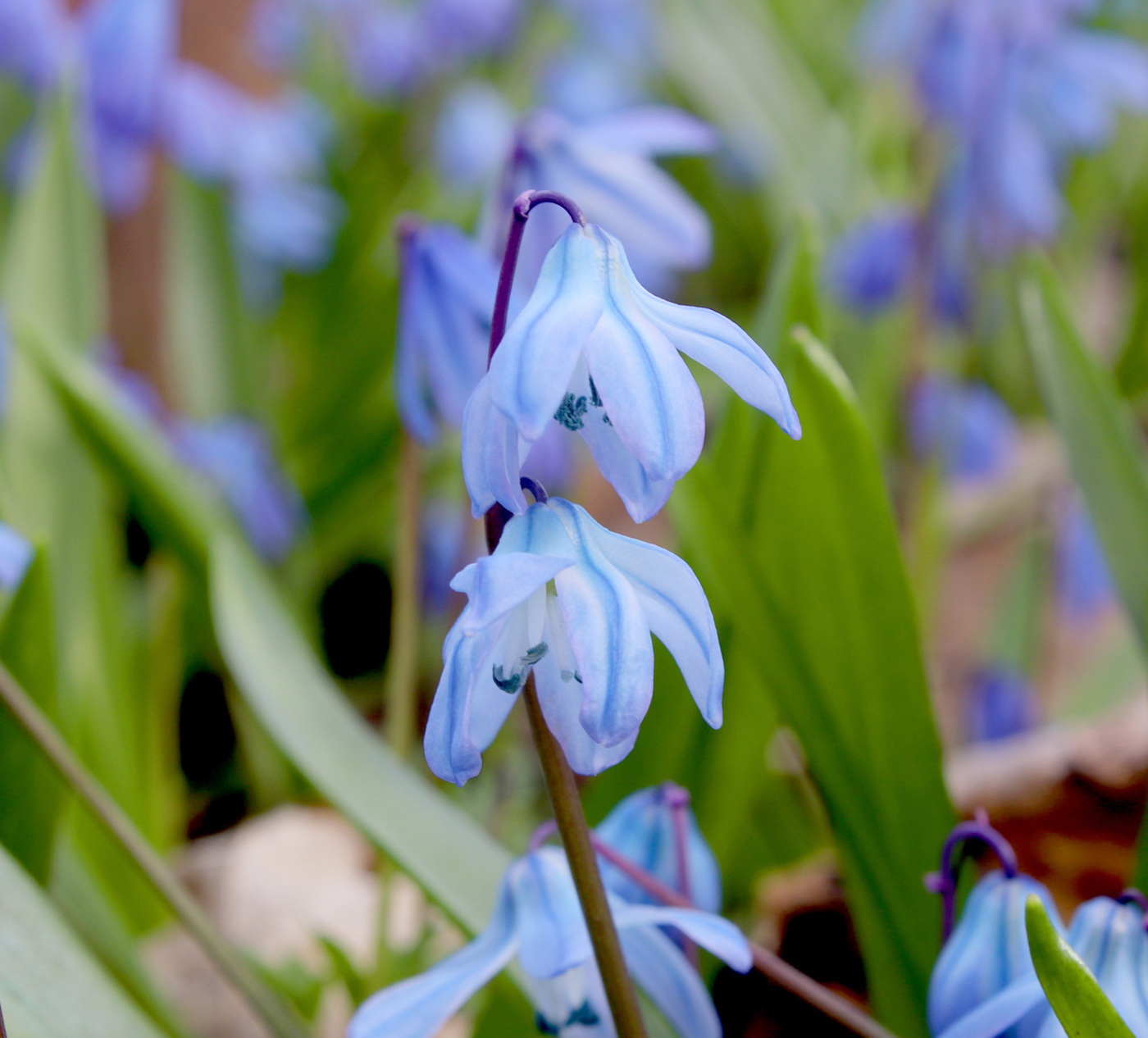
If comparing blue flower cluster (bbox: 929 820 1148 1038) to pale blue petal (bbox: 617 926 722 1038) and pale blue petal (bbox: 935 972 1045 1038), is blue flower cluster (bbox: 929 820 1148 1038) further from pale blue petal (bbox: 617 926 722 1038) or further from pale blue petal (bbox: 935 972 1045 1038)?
pale blue petal (bbox: 617 926 722 1038)

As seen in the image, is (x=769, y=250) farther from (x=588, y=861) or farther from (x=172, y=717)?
(x=588, y=861)

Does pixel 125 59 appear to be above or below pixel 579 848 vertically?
above

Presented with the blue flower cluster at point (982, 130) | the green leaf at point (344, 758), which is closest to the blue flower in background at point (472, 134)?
the blue flower cluster at point (982, 130)

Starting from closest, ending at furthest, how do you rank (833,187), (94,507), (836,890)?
(836,890)
(94,507)
(833,187)

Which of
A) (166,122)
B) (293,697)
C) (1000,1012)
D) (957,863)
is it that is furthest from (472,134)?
(1000,1012)

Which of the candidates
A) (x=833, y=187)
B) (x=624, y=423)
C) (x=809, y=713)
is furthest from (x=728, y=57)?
(x=624, y=423)

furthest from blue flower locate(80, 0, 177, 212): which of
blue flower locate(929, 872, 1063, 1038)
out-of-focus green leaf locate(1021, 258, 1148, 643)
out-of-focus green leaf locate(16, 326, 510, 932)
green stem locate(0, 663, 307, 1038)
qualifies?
blue flower locate(929, 872, 1063, 1038)

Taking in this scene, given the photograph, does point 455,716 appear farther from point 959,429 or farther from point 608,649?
point 959,429
